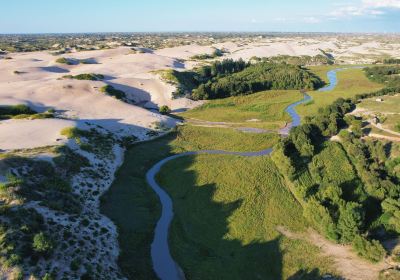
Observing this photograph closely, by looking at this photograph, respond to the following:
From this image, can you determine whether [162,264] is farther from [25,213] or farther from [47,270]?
[25,213]

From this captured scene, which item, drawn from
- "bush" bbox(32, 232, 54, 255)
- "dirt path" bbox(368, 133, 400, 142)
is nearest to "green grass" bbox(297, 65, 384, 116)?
"dirt path" bbox(368, 133, 400, 142)

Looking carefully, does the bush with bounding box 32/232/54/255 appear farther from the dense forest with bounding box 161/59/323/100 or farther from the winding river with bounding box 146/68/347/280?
the dense forest with bounding box 161/59/323/100

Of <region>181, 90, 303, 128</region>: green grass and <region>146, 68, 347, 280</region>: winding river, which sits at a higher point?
<region>181, 90, 303, 128</region>: green grass

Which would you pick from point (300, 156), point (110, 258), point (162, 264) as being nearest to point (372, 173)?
point (300, 156)

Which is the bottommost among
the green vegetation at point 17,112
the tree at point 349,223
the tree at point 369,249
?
the tree at point 369,249

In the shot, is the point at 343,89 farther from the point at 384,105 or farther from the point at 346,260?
the point at 346,260

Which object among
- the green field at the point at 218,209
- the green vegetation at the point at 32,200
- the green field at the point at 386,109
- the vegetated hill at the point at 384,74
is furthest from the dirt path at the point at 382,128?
the vegetated hill at the point at 384,74

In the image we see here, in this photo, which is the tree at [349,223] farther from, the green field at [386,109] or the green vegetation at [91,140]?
the green vegetation at [91,140]
